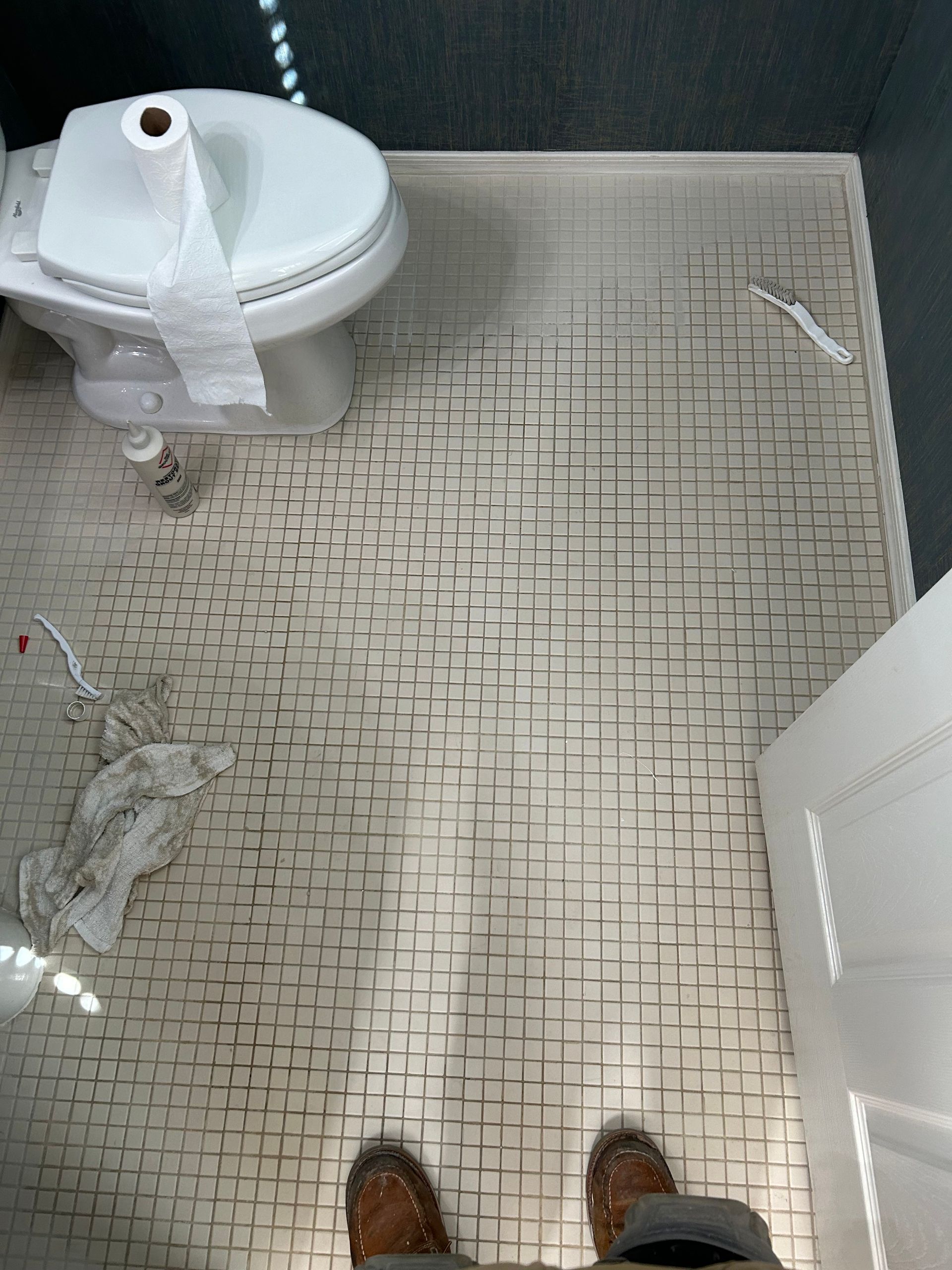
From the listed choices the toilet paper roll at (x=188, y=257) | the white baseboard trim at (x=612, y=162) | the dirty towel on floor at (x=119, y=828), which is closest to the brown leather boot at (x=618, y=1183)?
the dirty towel on floor at (x=119, y=828)

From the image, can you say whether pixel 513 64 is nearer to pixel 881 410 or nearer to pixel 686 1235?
pixel 881 410

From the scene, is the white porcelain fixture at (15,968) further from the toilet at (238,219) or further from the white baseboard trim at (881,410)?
the white baseboard trim at (881,410)

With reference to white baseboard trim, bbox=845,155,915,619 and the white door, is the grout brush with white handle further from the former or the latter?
the white door

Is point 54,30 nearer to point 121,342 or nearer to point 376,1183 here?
point 121,342

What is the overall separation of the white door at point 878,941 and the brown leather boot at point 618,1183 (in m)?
0.18

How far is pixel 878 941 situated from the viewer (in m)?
0.85

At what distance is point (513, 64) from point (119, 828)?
1.35 meters

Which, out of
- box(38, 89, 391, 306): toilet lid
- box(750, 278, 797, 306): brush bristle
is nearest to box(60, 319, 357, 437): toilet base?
box(38, 89, 391, 306): toilet lid

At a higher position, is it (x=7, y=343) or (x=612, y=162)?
(x=612, y=162)

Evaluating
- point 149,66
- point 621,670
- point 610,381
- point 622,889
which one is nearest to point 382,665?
point 621,670

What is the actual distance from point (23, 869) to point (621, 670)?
866 millimetres

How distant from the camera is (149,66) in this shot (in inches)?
60.9

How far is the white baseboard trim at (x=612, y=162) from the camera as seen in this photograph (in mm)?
1667

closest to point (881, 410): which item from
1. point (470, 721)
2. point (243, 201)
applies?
point (470, 721)
